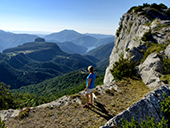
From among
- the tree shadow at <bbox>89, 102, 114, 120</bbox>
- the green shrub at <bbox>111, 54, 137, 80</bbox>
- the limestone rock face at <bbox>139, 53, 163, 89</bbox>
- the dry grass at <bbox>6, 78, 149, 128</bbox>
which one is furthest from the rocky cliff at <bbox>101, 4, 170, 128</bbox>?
the tree shadow at <bbox>89, 102, 114, 120</bbox>

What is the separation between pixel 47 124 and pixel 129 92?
8.47m

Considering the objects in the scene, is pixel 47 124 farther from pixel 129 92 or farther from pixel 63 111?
pixel 129 92

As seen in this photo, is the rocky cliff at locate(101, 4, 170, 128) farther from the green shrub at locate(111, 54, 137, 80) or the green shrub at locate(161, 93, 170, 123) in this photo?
the green shrub at locate(111, 54, 137, 80)

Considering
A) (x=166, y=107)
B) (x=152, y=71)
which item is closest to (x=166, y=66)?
(x=152, y=71)

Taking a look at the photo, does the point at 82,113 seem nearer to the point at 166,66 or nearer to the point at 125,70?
the point at 125,70

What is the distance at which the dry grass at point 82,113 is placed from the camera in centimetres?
811

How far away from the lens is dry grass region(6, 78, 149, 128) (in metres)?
8.11

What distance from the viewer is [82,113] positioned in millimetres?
9031

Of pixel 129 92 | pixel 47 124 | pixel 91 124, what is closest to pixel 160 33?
pixel 129 92

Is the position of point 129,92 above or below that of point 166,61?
below

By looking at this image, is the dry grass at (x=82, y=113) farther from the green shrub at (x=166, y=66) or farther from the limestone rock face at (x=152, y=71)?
the green shrub at (x=166, y=66)

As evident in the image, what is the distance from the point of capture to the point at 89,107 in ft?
31.6

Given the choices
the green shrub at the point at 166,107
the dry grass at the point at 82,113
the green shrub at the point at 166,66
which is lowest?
the dry grass at the point at 82,113

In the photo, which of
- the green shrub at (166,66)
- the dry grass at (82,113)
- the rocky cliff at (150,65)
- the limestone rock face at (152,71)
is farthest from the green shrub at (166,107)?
the green shrub at (166,66)
